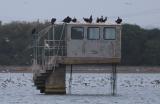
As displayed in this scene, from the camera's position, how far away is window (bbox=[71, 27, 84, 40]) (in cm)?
7844

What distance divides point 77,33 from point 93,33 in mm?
1297

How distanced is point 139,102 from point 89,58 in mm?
5769

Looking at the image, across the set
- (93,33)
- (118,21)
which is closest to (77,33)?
(93,33)

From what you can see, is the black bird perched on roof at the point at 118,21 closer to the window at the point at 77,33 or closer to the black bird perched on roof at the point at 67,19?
the window at the point at 77,33

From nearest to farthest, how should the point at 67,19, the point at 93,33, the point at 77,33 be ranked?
the point at 77,33
the point at 67,19
the point at 93,33

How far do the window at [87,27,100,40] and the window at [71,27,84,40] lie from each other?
0.56m

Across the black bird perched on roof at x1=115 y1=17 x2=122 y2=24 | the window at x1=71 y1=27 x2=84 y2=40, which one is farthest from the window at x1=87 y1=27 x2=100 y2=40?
the black bird perched on roof at x1=115 y1=17 x2=122 y2=24

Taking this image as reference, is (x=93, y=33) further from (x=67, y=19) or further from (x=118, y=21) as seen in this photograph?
(x=67, y=19)

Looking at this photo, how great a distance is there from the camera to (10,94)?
87750 millimetres

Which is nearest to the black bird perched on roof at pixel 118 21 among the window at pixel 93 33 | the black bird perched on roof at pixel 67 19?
the window at pixel 93 33

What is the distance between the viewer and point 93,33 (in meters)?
78.8

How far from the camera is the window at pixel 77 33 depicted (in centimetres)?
7844

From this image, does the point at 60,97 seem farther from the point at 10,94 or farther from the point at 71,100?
the point at 10,94

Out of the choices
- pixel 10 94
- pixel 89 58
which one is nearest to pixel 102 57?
pixel 89 58
